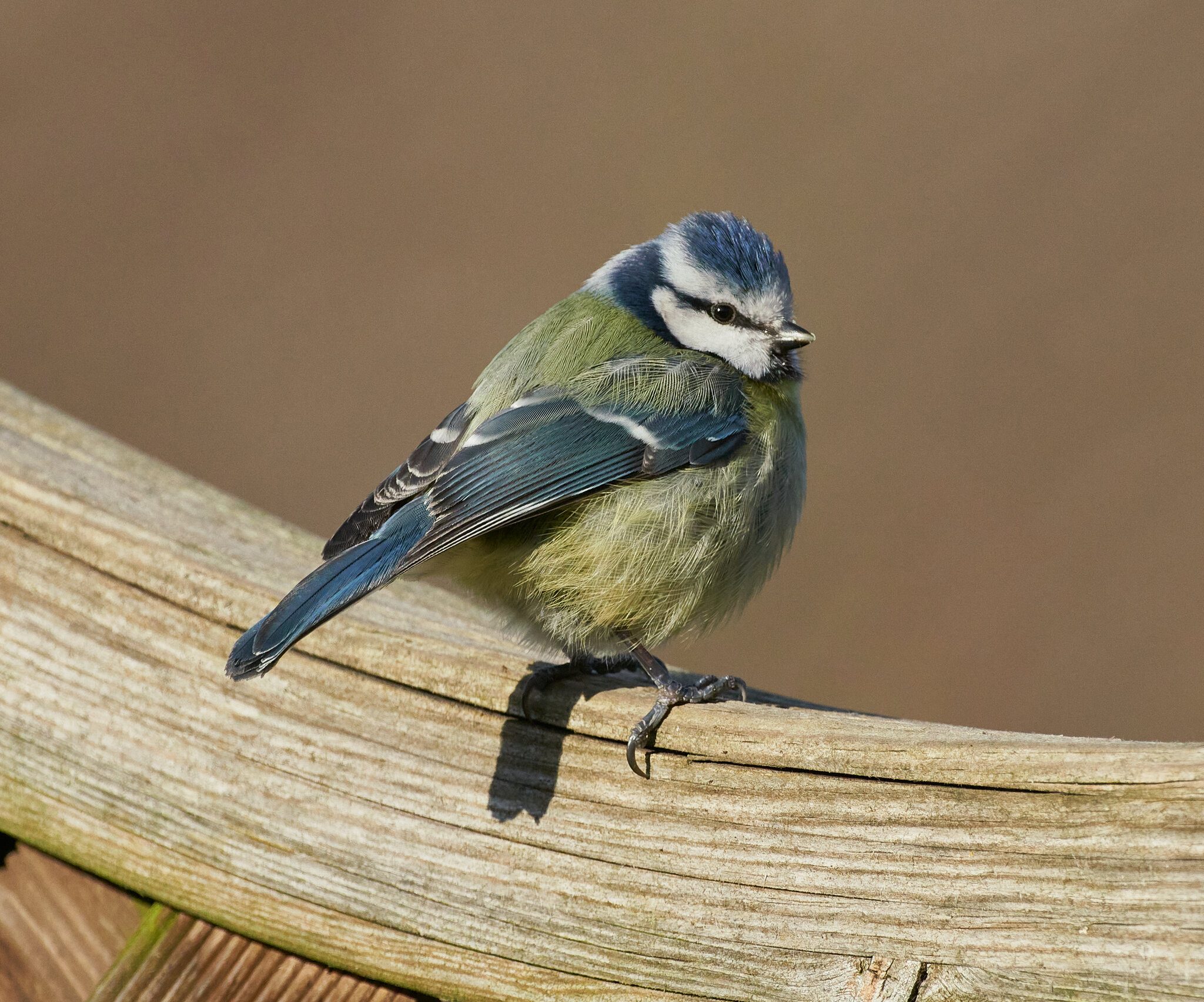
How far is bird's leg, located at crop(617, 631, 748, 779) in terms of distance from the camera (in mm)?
1565

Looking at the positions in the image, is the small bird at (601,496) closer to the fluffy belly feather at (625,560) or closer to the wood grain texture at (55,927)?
the fluffy belly feather at (625,560)

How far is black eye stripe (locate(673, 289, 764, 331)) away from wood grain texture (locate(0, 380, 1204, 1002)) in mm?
1515

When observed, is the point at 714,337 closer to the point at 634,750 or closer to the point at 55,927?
the point at 634,750

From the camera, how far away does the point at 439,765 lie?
160cm

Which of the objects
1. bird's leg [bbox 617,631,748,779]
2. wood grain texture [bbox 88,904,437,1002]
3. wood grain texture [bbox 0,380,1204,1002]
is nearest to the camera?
wood grain texture [bbox 0,380,1204,1002]

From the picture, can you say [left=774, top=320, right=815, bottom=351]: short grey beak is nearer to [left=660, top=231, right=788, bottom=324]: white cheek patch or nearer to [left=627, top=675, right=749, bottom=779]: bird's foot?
[left=660, top=231, right=788, bottom=324]: white cheek patch

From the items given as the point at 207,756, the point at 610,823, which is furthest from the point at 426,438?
the point at 610,823

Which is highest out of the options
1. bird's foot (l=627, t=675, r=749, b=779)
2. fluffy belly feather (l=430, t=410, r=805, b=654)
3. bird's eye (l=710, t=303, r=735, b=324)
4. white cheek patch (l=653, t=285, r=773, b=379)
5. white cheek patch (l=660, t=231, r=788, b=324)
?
white cheek patch (l=660, t=231, r=788, b=324)

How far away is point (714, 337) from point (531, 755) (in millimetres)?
1814

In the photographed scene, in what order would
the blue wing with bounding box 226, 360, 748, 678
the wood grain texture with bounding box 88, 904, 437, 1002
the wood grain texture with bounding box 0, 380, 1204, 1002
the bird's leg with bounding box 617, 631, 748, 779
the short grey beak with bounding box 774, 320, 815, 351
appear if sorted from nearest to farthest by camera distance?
the wood grain texture with bounding box 0, 380, 1204, 1002
the wood grain texture with bounding box 88, 904, 437, 1002
the bird's leg with bounding box 617, 631, 748, 779
the blue wing with bounding box 226, 360, 748, 678
the short grey beak with bounding box 774, 320, 815, 351

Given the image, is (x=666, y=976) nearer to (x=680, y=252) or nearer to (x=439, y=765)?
(x=439, y=765)

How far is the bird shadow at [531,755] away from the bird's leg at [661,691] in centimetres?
3

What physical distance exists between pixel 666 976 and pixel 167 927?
629mm

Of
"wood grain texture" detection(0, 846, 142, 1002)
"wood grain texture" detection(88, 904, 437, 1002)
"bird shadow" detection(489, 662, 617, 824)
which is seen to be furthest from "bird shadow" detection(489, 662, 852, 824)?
"wood grain texture" detection(0, 846, 142, 1002)
